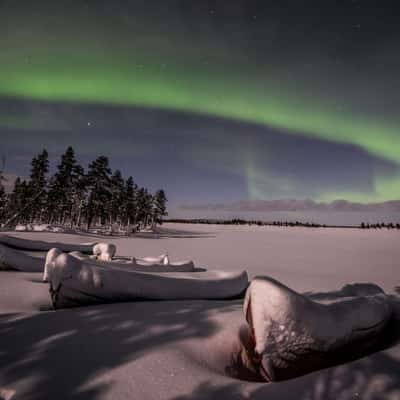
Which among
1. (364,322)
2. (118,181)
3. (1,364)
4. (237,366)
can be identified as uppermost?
(118,181)

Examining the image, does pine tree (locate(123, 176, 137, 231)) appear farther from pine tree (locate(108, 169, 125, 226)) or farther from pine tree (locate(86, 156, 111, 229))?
pine tree (locate(86, 156, 111, 229))

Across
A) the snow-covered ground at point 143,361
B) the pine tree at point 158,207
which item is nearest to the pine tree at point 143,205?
the pine tree at point 158,207

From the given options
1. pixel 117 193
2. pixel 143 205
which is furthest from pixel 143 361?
pixel 143 205

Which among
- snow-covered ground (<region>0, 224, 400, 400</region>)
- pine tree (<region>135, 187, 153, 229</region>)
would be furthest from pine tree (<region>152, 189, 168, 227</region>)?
snow-covered ground (<region>0, 224, 400, 400</region>)

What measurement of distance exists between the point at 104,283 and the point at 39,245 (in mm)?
10380

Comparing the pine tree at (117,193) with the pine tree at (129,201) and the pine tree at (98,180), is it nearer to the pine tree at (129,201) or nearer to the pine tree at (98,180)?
the pine tree at (129,201)

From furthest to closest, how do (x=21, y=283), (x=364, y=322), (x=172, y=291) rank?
(x=21, y=283)
(x=172, y=291)
(x=364, y=322)

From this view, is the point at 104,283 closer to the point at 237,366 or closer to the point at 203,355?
the point at 203,355

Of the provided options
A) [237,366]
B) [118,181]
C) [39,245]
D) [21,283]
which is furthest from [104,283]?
[118,181]

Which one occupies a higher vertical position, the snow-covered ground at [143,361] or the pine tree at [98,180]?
the pine tree at [98,180]

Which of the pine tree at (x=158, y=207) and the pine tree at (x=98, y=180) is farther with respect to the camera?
the pine tree at (x=158, y=207)

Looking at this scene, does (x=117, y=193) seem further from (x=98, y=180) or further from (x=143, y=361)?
(x=143, y=361)

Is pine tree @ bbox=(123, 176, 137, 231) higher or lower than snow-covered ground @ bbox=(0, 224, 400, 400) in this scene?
higher

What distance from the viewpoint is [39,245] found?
11.9 m
